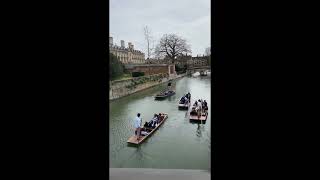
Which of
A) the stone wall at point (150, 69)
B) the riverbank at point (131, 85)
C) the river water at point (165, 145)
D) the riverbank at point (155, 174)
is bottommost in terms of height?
the river water at point (165, 145)

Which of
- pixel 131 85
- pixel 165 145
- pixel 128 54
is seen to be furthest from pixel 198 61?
pixel 165 145

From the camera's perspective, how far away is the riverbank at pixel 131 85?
18.2 metres

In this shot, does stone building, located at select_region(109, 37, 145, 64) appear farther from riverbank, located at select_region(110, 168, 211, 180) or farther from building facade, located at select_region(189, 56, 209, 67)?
riverbank, located at select_region(110, 168, 211, 180)

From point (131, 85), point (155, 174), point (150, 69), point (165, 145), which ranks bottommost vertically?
point (165, 145)

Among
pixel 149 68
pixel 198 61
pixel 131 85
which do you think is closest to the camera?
pixel 131 85

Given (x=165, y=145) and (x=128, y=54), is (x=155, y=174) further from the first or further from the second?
(x=128, y=54)

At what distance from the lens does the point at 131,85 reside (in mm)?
21250

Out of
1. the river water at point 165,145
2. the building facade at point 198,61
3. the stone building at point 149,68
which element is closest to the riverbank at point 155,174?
the river water at point 165,145

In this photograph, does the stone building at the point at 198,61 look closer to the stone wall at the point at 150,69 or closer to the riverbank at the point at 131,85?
the stone wall at the point at 150,69

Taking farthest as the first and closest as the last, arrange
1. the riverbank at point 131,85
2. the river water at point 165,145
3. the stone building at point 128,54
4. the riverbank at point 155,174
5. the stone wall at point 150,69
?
1. the stone building at point 128,54
2. the stone wall at point 150,69
3. the riverbank at point 131,85
4. the river water at point 165,145
5. the riverbank at point 155,174
